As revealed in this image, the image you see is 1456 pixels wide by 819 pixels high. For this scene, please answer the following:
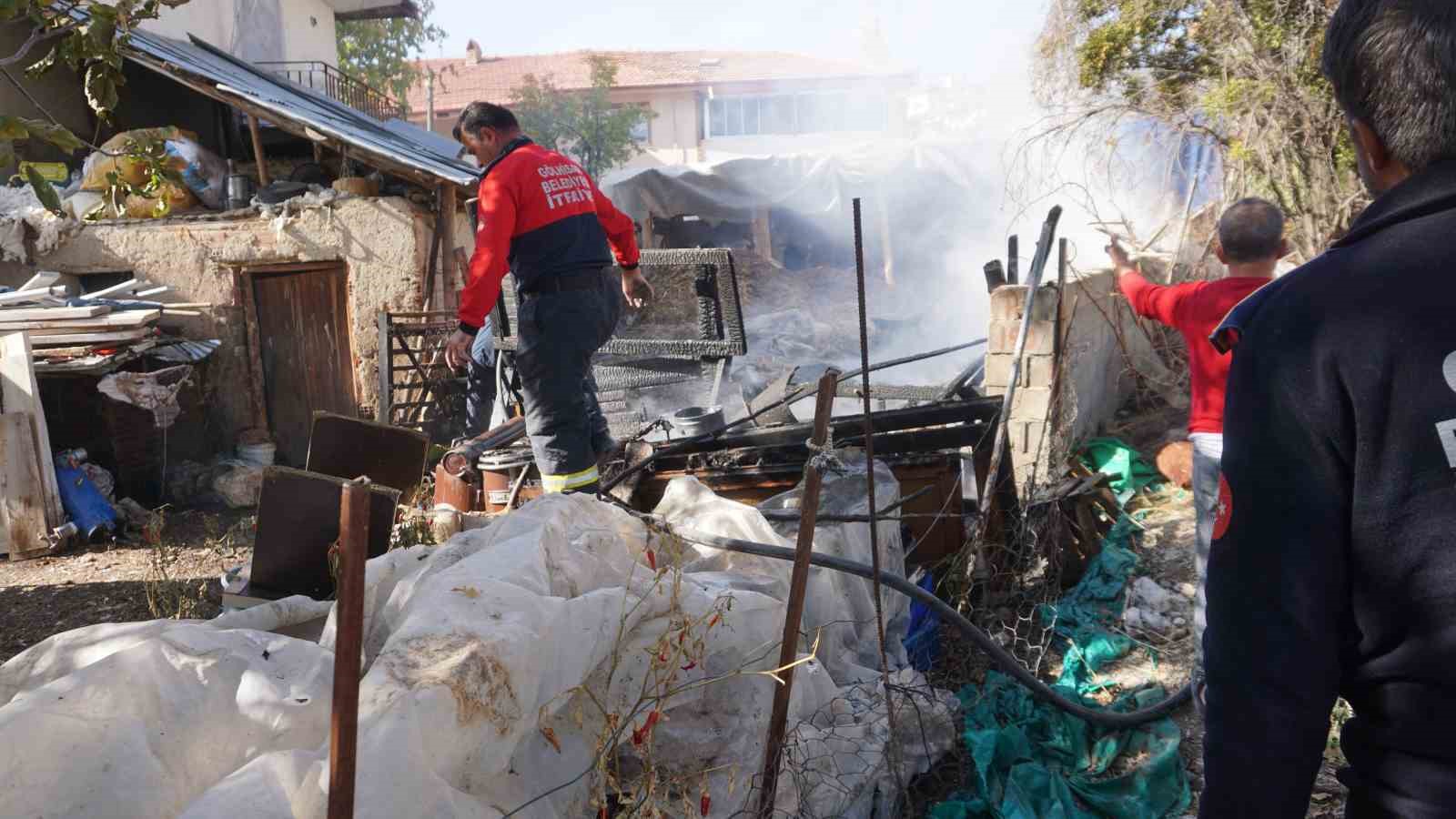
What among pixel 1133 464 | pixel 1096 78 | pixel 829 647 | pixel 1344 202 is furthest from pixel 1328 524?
pixel 1096 78

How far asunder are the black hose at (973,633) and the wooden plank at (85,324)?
732cm

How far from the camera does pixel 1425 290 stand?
1069 millimetres

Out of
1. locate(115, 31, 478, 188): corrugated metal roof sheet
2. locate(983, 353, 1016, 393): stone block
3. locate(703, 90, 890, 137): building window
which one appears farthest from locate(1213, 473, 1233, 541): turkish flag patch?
locate(703, 90, 890, 137): building window

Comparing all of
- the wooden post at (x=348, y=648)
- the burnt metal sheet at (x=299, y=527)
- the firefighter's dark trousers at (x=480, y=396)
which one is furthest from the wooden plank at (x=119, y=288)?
the wooden post at (x=348, y=648)

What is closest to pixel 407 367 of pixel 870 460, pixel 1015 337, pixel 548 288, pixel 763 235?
pixel 548 288

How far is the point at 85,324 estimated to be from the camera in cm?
826

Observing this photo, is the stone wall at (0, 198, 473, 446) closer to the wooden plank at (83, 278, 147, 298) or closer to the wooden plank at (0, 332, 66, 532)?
the wooden plank at (83, 278, 147, 298)

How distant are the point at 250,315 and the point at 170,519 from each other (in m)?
2.21

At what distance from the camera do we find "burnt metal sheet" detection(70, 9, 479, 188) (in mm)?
8953

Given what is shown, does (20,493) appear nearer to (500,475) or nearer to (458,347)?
(500,475)

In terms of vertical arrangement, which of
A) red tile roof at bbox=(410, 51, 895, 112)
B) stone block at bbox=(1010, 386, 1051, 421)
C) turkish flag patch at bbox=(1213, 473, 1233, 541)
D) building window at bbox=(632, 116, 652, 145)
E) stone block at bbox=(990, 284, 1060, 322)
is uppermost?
red tile roof at bbox=(410, 51, 895, 112)

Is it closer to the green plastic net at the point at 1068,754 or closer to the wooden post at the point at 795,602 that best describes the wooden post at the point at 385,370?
the green plastic net at the point at 1068,754

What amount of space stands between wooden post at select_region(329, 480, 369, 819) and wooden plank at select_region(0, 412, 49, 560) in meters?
7.65

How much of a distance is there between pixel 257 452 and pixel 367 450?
6981mm
